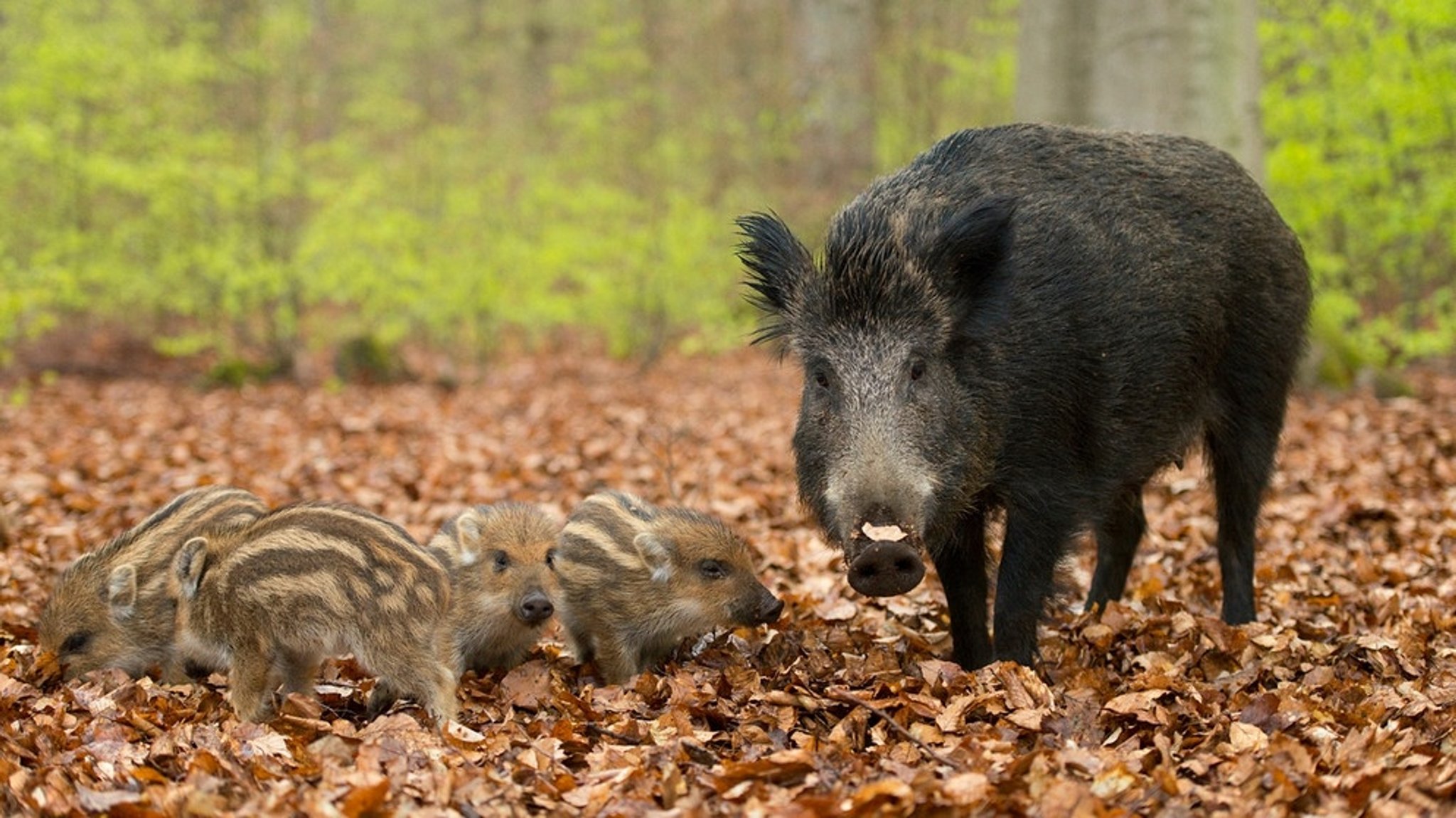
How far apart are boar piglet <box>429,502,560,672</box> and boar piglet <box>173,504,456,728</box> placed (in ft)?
1.22

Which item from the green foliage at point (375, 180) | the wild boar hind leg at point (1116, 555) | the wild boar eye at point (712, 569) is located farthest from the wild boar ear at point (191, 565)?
the green foliage at point (375, 180)

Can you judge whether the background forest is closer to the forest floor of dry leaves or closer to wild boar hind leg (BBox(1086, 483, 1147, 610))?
the forest floor of dry leaves

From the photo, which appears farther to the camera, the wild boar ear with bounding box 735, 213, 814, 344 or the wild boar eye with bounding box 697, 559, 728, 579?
the wild boar eye with bounding box 697, 559, 728, 579

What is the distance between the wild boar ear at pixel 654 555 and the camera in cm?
488

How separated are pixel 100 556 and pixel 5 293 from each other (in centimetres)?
781

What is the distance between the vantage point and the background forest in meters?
12.3

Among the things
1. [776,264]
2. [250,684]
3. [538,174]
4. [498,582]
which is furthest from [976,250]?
[538,174]

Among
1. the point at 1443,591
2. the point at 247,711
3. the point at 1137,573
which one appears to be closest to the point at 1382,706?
the point at 1443,591

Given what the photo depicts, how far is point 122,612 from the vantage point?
4590mm

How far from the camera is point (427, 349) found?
21.0 meters

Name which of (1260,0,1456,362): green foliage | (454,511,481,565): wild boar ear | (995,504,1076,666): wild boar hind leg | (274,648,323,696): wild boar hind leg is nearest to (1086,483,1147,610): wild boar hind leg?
(995,504,1076,666): wild boar hind leg

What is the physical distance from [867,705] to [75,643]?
2.80 metres

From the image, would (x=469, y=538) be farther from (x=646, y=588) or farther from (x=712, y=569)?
(x=712, y=569)

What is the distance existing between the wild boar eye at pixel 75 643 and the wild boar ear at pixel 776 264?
258cm
